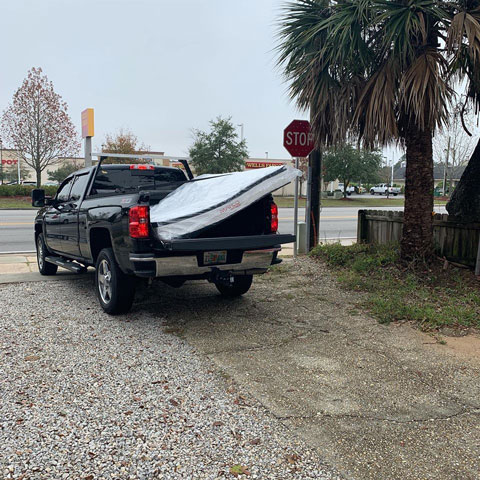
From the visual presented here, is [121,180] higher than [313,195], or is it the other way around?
[121,180]

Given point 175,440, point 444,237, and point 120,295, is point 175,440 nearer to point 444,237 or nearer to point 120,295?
point 120,295

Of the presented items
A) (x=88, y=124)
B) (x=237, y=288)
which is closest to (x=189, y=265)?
(x=237, y=288)

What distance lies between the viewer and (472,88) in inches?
308

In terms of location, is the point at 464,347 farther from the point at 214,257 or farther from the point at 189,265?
the point at 189,265

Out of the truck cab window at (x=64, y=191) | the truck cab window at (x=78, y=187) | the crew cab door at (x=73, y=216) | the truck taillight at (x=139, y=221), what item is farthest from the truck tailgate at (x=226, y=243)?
the truck cab window at (x=64, y=191)

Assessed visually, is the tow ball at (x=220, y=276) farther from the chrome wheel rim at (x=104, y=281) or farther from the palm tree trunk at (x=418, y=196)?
the palm tree trunk at (x=418, y=196)

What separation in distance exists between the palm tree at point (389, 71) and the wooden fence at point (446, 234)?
52 cm

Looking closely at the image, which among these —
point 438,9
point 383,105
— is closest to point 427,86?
point 383,105

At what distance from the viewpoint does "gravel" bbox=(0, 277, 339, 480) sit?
2.74 metres

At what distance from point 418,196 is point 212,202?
3.83 m

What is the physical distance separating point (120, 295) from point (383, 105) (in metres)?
4.38

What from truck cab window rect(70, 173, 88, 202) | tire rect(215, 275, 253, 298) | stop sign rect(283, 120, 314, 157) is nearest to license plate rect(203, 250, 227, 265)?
tire rect(215, 275, 253, 298)

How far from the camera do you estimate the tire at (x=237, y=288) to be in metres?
6.50

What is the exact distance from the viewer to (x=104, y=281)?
232 inches
